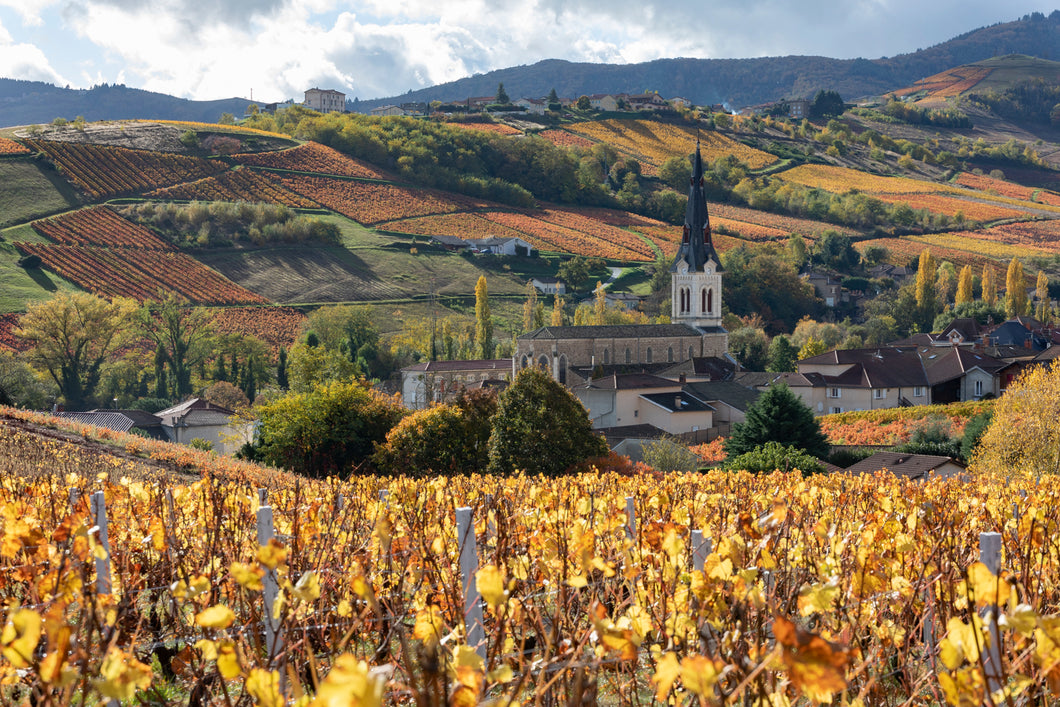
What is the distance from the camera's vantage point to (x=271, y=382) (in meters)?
61.0

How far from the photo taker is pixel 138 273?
71.9 metres

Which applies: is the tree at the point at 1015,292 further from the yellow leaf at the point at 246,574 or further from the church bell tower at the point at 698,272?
the yellow leaf at the point at 246,574

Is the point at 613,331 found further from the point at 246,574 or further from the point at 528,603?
the point at 246,574

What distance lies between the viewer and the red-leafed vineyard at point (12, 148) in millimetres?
83062

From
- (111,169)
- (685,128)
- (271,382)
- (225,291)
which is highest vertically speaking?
(685,128)

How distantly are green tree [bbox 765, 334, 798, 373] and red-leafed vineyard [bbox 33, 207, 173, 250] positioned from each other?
163ft

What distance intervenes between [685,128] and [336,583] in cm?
16134

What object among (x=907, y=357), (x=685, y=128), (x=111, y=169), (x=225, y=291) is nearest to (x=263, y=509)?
(x=907, y=357)

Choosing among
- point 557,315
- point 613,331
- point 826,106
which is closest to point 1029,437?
Result: point 613,331

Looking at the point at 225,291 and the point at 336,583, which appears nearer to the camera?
the point at 336,583

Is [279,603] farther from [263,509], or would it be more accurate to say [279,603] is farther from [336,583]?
[336,583]

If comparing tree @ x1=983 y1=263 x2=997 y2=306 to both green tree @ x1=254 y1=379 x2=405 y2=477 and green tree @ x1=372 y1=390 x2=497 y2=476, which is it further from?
green tree @ x1=254 y1=379 x2=405 y2=477

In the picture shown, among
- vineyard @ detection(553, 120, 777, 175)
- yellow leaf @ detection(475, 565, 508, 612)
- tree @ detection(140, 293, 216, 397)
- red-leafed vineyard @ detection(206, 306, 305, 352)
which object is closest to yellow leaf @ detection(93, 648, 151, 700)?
yellow leaf @ detection(475, 565, 508, 612)

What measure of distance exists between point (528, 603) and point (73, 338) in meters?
58.4
